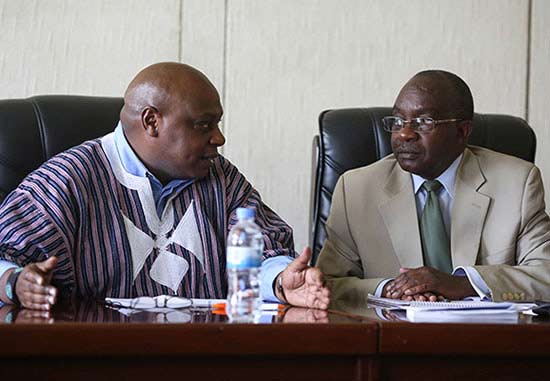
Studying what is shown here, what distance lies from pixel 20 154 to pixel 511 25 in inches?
81.0

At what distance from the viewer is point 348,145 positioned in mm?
2832

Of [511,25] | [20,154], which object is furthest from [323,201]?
[511,25]

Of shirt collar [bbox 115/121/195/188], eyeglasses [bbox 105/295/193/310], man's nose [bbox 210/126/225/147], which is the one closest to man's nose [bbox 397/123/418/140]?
man's nose [bbox 210/126/225/147]

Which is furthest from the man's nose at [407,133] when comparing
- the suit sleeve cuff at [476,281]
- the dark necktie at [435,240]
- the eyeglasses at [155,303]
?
the eyeglasses at [155,303]

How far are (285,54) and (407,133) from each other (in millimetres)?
849

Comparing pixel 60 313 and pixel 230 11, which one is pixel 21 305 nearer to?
pixel 60 313

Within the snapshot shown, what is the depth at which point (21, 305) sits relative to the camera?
1811 millimetres

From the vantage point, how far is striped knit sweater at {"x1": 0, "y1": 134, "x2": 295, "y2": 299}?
2.12 meters

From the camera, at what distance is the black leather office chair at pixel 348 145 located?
282 cm

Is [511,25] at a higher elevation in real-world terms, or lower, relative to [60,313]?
higher

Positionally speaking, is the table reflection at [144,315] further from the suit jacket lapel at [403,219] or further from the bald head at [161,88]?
the suit jacket lapel at [403,219]

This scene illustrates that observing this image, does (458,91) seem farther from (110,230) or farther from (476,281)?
(110,230)

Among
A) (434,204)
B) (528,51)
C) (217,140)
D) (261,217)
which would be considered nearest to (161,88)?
(217,140)

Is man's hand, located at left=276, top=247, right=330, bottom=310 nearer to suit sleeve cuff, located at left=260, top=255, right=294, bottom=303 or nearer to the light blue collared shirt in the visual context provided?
suit sleeve cuff, located at left=260, top=255, right=294, bottom=303
